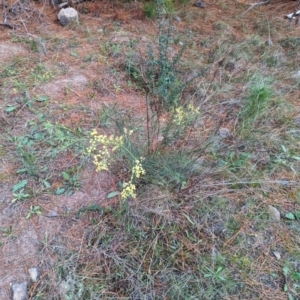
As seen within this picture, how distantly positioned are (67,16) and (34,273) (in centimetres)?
239

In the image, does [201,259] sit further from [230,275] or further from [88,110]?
[88,110]

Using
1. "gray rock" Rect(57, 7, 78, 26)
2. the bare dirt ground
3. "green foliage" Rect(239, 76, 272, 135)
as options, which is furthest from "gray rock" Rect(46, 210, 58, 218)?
"gray rock" Rect(57, 7, 78, 26)

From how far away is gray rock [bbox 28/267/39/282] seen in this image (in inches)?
47.1

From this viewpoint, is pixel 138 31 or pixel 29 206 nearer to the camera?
pixel 29 206

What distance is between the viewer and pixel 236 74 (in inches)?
95.0

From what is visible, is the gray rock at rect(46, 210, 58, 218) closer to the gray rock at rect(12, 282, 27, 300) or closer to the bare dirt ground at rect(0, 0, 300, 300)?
the bare dirt ground at rect(0, 0, 300, 300)

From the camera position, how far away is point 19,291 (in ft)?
3.77

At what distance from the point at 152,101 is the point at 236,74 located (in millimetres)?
849

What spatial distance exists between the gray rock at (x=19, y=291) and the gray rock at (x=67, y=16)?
2412mm

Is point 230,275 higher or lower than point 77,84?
lower

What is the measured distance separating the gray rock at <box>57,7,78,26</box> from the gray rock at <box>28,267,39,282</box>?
2.35 metres

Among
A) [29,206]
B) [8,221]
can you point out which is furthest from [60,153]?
[8,221]

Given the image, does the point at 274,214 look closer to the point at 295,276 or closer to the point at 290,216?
→ the point at 290,216

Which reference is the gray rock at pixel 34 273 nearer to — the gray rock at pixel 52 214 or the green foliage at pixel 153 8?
the gray rock at pixel 52 214
